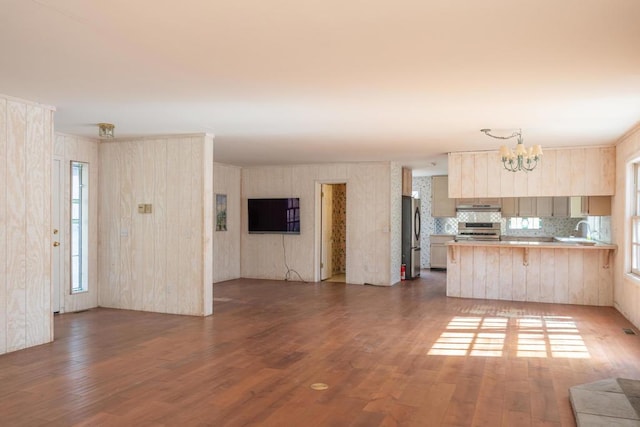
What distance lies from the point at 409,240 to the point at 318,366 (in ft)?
21.6

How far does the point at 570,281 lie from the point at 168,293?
20.0 ft

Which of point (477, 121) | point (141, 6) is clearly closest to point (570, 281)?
point (477, 121)

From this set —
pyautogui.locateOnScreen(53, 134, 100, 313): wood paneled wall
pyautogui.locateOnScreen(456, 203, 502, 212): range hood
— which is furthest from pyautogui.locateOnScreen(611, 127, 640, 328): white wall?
pyautogui.locateOnScreen(53, 134, 100, 313): wood paneled wall

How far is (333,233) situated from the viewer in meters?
11.4

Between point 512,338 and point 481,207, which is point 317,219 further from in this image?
point 512,338

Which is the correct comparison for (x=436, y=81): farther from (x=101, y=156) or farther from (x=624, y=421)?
(x=101, y=156)

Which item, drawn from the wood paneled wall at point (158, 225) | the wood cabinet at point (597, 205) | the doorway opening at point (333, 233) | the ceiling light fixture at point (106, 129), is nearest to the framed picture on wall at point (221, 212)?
the doorway opening at point (333, 233)

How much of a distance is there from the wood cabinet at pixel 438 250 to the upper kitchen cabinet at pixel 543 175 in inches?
170

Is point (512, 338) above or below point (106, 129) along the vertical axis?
below

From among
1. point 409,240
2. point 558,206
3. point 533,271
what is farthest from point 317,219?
point 558,206

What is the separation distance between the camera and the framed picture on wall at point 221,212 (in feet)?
32.9

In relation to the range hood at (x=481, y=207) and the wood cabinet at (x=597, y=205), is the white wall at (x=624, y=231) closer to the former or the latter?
the wood cabinet at (x=597, y=205)

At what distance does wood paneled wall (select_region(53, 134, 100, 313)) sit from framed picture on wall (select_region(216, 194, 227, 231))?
2996 millimetres

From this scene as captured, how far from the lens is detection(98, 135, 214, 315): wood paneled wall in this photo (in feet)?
21.8
